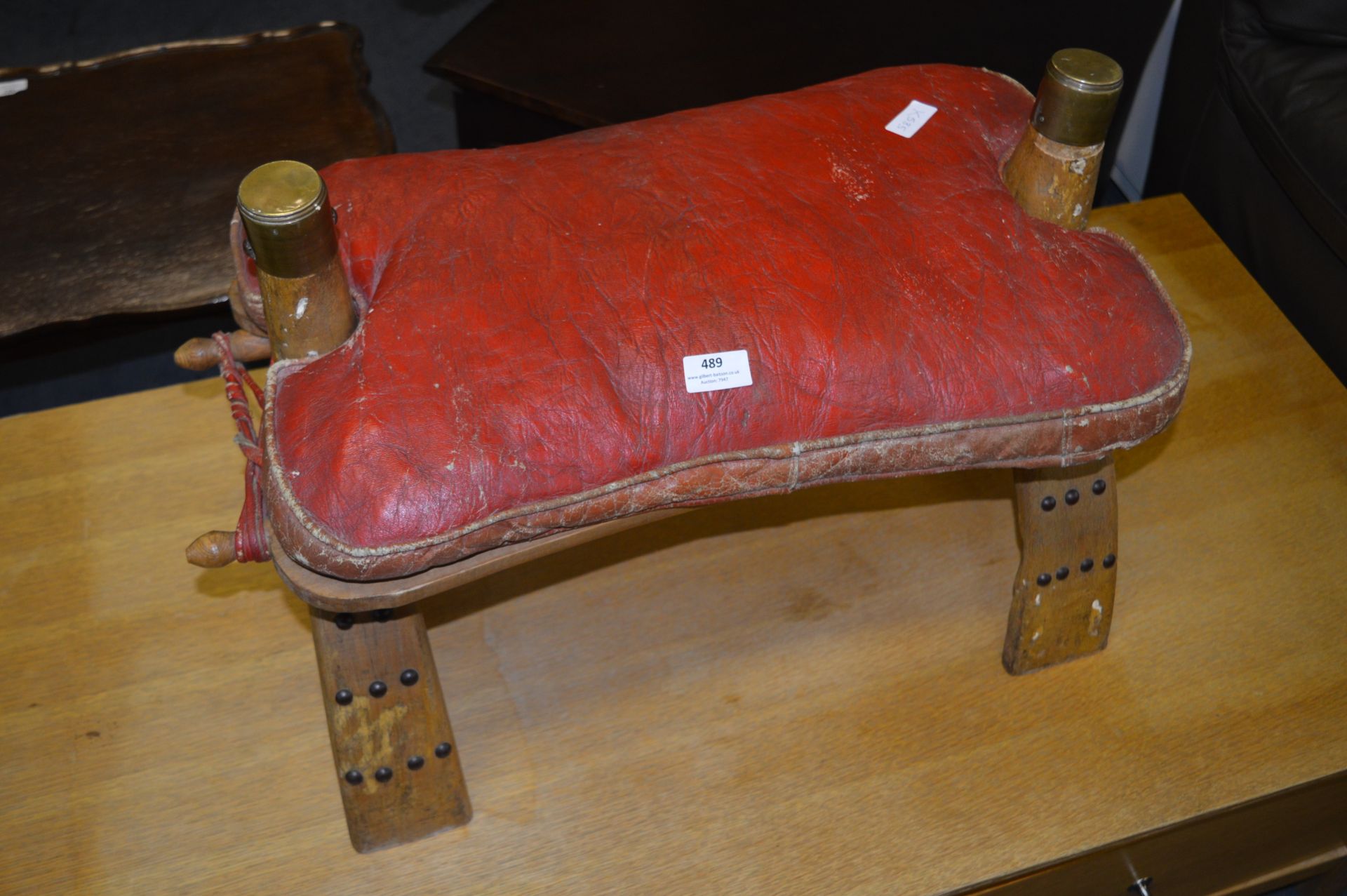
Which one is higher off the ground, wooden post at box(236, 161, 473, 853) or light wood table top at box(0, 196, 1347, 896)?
wooden post at box(236, 161, 473, 853)

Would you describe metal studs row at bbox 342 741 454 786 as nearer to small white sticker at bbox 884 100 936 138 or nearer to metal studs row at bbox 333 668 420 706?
metal studs row at bbox 333 668 420 706

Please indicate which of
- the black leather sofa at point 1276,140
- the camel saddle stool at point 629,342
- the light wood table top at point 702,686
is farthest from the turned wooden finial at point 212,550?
the black leather sofa at point 1276,140

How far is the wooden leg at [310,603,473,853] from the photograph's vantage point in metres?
0.93

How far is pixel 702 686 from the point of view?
1.14 m

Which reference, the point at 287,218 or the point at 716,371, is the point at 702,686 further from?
the point at 287,218

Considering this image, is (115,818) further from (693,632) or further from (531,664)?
(693,632)

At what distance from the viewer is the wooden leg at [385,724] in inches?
36.5

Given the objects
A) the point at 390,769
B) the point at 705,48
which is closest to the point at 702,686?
the point at 390,769

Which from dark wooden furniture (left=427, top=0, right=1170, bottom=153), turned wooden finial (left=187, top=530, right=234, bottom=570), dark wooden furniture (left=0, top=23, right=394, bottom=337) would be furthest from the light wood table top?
dark wooden furniture (left=427, top=0, right=1170, bottom=153)

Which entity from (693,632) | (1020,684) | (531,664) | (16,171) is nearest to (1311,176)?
(1020,684)

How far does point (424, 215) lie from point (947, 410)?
16.8 inches

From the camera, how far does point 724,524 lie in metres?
1.28

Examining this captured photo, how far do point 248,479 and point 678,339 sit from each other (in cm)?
35

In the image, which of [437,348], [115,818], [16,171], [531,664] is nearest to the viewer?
[437,348]
